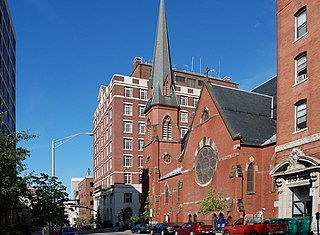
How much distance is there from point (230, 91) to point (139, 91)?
43.5 metres

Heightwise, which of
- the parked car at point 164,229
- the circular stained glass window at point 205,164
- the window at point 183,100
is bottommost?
the parked car at point 164,229

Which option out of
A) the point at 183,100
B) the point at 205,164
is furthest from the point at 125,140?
the point at 205,164

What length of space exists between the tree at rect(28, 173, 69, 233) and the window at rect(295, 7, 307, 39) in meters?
19.8

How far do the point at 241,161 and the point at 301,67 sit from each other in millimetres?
12718

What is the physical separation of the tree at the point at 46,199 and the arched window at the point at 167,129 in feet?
113

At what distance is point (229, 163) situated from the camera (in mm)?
38625

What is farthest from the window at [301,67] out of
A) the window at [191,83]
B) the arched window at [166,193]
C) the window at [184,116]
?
the window at [191,83]

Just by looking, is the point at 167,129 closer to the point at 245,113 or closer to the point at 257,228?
the point at 245,113

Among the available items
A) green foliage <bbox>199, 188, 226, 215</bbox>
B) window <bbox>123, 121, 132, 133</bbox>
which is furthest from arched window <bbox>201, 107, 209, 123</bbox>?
window <bbox>123, 121, 132, 133</bbox>

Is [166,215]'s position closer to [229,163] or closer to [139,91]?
[229,163]

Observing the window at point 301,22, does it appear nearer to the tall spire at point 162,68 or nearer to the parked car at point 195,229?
the parked car at point 195,229

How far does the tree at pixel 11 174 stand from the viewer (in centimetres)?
1778

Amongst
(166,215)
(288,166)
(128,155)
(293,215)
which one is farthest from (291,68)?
(128,155)

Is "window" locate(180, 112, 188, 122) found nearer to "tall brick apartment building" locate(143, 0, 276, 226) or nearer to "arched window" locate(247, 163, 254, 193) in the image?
"tall brick apartment building" locate(143, 0, 276, 226)
